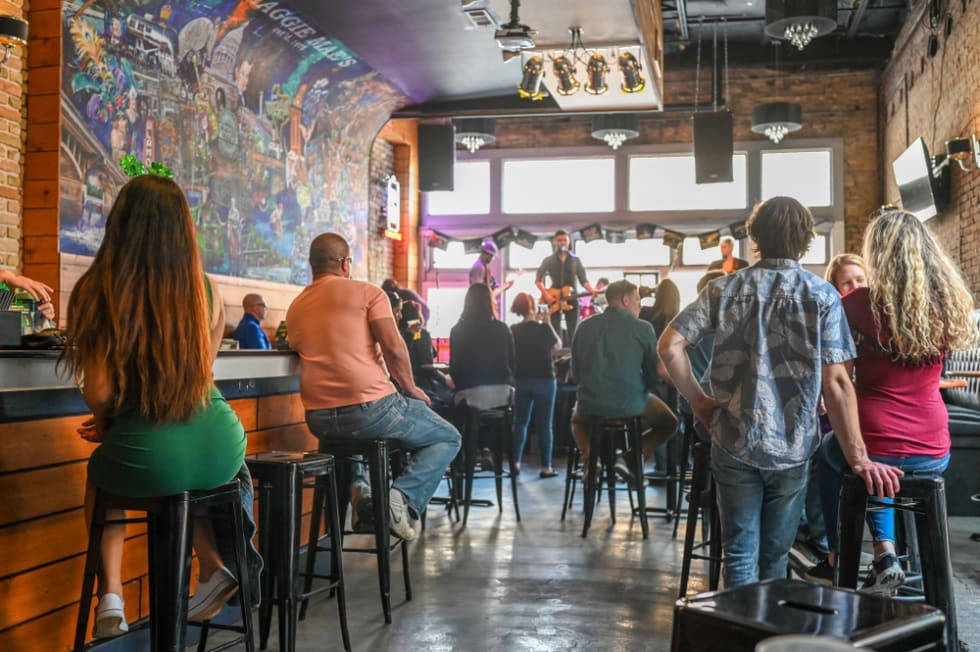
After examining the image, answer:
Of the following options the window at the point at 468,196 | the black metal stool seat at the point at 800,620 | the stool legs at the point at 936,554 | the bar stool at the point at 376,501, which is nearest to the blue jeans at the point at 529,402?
the bar stool at the point at 376,501

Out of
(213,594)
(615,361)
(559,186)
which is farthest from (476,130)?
(213,594)

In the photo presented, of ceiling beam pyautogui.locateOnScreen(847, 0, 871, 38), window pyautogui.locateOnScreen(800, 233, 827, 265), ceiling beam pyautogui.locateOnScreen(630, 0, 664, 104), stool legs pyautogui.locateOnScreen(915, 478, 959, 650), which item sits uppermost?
ceiling beam pyautogui.locateOnScreen(847, 0, 871, 38)

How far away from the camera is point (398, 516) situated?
371cm

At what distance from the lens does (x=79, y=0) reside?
6156 millimetres

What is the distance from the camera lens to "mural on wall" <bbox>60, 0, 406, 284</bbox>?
635 centimetres

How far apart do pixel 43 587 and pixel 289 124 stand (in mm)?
7376

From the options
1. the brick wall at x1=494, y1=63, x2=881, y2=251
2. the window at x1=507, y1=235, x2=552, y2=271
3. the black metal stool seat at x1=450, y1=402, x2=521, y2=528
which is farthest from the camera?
the window at x1=507, y1=235, x2=552, y2=271

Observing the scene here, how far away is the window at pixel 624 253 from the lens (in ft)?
44.1

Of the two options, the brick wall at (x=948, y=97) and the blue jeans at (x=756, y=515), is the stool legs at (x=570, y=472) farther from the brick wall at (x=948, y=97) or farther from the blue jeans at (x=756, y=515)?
the brick wall at (x=948, y=97)

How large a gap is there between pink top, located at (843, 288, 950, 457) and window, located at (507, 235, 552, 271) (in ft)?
35.5

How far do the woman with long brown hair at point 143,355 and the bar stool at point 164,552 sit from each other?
3 centimetres

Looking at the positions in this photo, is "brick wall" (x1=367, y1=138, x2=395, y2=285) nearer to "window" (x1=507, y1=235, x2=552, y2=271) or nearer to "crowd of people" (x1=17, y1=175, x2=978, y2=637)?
"window" (x1=507, y1=235, x2=552, y2=271)

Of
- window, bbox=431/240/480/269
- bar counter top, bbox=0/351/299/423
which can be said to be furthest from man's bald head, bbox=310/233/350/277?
window, bbox=431/240/480/269

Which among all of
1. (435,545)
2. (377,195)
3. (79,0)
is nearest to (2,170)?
(79,0)
